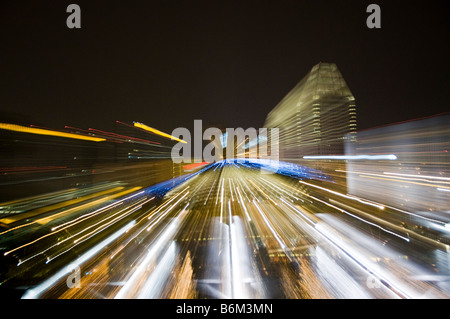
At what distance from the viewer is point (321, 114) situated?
49.1 ft

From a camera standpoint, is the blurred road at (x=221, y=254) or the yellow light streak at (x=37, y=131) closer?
the blurred road at (x=221, y=254)

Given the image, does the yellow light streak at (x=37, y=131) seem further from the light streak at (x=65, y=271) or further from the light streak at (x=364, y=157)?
the light streak at (x=364, y=157)

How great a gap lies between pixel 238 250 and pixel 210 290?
1130mm

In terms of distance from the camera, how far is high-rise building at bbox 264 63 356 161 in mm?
12078

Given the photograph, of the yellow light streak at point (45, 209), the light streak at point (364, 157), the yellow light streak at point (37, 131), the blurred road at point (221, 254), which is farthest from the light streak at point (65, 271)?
the light streak at point (364, 157)

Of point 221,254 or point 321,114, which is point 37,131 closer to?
point 221,254

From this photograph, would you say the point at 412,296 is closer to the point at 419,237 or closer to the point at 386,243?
the point at 386,243

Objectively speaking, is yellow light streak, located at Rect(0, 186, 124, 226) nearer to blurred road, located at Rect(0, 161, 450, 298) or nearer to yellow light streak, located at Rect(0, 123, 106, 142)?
blurred road, located at Rect(0, 161, 450, 298)

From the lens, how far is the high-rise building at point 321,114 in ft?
39.6

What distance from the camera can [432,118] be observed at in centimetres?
798

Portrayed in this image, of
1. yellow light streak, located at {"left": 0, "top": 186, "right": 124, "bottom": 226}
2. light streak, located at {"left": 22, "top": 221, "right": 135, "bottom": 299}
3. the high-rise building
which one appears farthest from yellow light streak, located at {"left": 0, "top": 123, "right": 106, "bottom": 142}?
the high-rise building

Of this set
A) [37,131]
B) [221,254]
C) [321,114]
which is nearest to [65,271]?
[221,254]

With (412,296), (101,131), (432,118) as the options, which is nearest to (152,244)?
(412,296)
